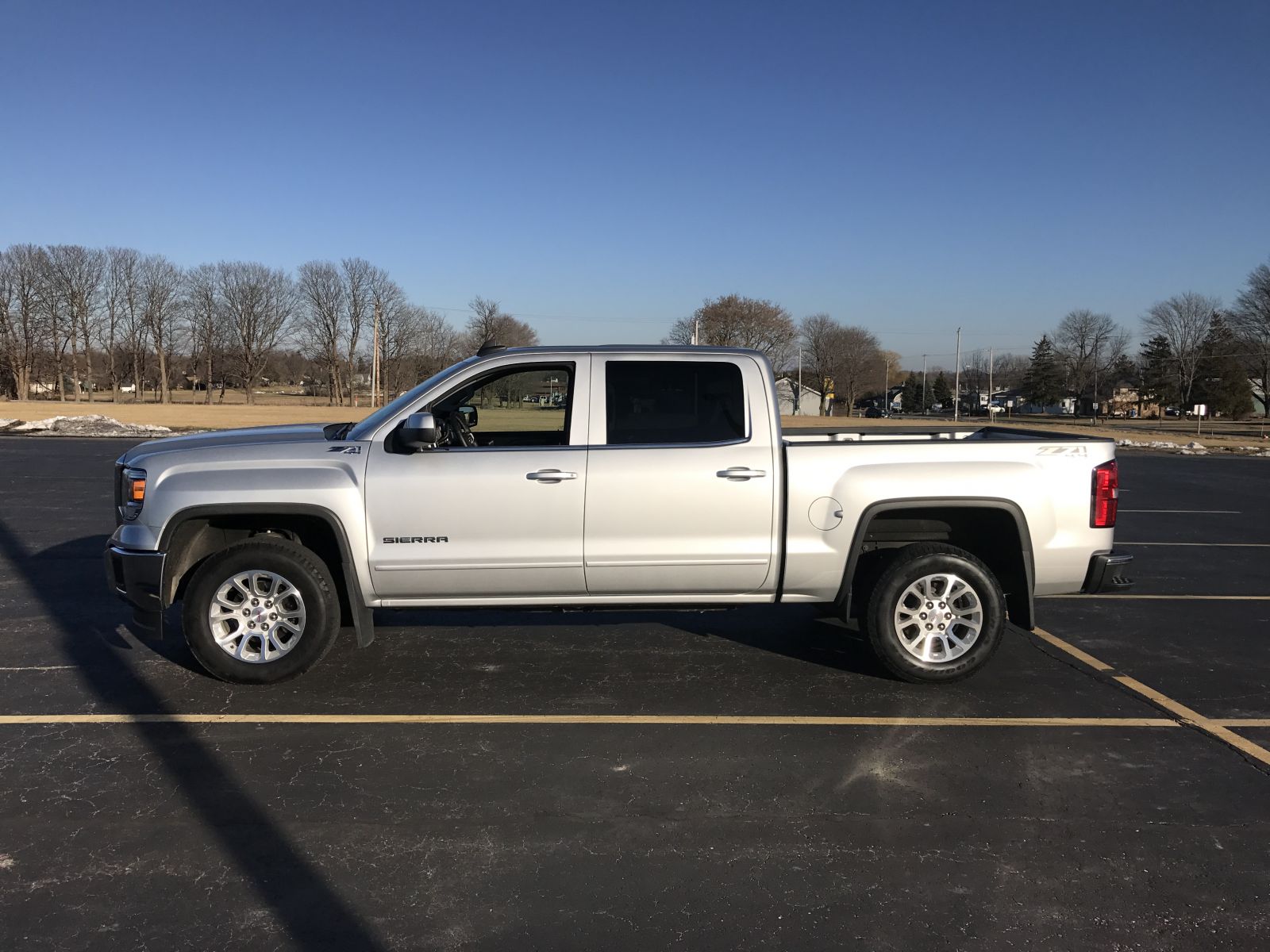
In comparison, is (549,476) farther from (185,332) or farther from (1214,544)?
(185,332)

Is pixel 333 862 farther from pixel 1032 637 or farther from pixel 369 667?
pixel 1032 637

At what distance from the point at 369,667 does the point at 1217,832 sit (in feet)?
14.9

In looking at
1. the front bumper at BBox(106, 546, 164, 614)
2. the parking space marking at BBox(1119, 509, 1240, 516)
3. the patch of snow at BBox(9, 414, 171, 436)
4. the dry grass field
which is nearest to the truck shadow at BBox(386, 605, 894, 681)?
the dry grass field

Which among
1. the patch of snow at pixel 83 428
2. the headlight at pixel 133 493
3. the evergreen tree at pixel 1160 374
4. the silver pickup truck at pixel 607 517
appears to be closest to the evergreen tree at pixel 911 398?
the evergreen tree at pixel 1160 374

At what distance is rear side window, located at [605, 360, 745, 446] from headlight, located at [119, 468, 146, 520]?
2.67m

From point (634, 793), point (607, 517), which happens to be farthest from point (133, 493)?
point (634, 793)

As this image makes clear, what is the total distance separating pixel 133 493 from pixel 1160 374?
104m

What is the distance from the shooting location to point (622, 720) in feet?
16.0

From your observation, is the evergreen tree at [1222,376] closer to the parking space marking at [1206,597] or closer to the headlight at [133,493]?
the parking space marking at [1206,597]

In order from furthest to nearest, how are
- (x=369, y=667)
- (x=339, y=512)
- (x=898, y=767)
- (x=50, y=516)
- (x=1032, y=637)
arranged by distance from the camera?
(x=50, y=516) → (x=1032, y=637) → (x=369, y=667) → (x=339, y=512) → (x=898, y=767)

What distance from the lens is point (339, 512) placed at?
5133 millimetres

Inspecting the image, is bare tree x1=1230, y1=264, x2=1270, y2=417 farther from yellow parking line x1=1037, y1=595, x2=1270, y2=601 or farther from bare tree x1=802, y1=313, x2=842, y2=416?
yellow parking line x1=1037, y1=595, x2=1270, y2=601

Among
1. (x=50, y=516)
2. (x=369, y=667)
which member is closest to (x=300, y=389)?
(x=50, y=516)

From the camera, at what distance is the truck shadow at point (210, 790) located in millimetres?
3029
